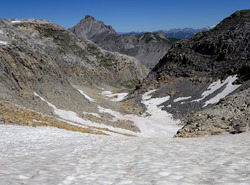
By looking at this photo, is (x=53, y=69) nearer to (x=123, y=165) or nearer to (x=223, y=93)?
(x=223, y=93)

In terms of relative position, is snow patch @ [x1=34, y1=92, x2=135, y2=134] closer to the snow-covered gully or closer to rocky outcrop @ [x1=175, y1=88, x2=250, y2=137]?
rocky outcrop @ [x1=175, y1=88, x2=250, y2=137]

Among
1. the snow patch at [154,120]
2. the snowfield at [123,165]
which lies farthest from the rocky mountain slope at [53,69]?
the snowfield at [123,165]

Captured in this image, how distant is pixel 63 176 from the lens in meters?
6.29

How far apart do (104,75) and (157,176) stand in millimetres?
92001

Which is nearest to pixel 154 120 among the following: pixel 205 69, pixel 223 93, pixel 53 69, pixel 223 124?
pixel 223 93

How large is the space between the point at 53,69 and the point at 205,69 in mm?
32956

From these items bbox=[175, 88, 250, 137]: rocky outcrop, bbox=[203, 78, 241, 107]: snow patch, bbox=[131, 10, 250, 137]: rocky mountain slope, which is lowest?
bbox=[175, 88, 250, 137]: rocky outcrop

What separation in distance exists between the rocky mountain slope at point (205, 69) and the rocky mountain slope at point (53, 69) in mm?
12990

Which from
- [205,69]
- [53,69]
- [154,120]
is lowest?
[154,120]

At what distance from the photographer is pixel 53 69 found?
1534 inches

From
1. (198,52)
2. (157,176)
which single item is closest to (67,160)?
(157,176)

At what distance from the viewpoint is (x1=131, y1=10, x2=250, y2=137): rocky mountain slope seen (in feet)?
133

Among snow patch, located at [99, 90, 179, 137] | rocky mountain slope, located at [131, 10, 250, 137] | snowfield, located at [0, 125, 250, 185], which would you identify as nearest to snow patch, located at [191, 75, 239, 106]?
rocky mountain slope, located at [131, 10, 250, 137]

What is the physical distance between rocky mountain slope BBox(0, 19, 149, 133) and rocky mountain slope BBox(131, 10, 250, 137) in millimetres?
12990
